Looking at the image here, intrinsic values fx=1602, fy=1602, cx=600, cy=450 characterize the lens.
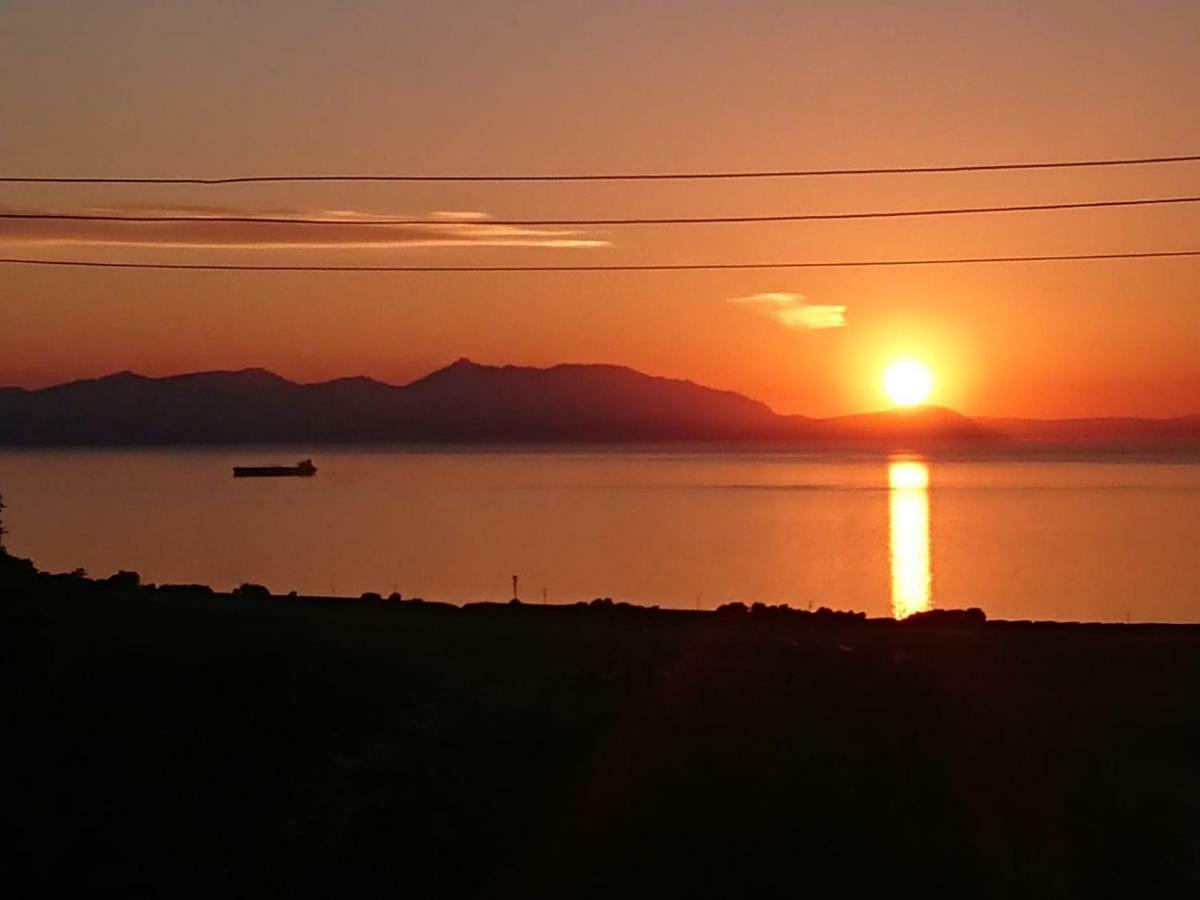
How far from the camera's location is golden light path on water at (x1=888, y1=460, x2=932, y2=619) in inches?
2121

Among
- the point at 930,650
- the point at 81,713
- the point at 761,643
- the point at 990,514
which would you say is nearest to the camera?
the point at 81,713

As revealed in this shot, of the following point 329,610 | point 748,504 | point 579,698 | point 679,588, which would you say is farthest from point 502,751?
point 748,504

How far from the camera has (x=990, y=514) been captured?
106938 mm

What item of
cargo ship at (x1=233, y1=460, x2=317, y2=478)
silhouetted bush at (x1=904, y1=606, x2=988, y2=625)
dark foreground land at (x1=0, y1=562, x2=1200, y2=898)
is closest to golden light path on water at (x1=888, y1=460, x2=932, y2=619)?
silhouetted bush at (x1=904, y1=606, x2=988, y2=625)

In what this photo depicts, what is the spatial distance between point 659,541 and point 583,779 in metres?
68.2

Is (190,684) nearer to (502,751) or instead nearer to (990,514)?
(502,751)

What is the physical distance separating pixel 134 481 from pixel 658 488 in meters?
51.8

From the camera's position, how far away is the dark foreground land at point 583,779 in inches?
441

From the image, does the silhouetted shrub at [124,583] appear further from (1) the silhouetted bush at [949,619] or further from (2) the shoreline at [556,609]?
(1) the silhouetted bush at [949,619]

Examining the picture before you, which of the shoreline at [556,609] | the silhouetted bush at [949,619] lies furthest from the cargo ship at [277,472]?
the silhouetted bush at [949,619]

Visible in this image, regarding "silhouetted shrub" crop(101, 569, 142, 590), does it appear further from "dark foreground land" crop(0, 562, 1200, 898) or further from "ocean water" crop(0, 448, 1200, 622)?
"dark foreground land" crop(0, 562, 1200, 898)

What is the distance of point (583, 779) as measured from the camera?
41.2 ft

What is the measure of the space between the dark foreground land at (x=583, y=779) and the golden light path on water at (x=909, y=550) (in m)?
28.9

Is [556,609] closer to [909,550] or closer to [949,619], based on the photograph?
[949,619]
